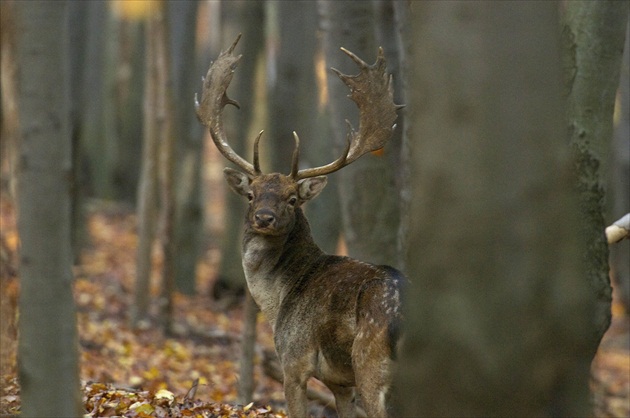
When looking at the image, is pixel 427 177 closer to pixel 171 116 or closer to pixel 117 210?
pixel 171 116

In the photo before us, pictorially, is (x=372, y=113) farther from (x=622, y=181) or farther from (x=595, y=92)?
(x=622, y=181)

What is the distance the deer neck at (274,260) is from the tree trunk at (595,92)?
2.26 m

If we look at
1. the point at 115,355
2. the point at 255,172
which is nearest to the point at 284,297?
the point at 255,172

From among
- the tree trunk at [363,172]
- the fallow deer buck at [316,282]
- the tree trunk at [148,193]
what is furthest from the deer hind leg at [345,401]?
the tree trunk at [148,193]

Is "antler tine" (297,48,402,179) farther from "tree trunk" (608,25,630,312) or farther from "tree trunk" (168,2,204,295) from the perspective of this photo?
"tree trunk" (608,25,630,312)

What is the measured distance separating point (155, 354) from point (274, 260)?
24.0 feet

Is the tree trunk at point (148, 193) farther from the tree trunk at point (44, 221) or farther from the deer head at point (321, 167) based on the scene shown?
the tree trunk at point (44, 221)

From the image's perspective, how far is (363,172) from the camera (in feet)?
35.7

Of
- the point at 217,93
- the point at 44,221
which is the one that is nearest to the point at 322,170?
the point at 217,93

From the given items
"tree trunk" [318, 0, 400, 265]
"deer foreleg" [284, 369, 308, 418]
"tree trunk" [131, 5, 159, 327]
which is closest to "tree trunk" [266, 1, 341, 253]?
"tree trunk" [131, 5, 159, 327]

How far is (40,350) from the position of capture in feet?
19.2

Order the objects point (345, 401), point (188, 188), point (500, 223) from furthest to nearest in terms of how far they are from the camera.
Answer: point (188, 188) → point (345, 401) → point (500, 223)

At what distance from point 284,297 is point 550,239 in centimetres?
403

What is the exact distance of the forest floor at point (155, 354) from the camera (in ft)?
28.6
